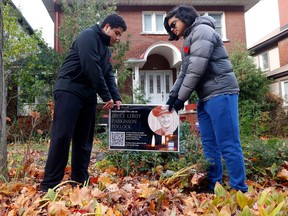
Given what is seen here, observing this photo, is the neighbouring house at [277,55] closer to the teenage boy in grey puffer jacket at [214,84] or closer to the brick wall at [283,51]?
the brick wall at [283,51]

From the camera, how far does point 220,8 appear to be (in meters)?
14.6

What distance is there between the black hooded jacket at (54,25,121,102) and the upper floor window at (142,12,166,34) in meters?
12.0

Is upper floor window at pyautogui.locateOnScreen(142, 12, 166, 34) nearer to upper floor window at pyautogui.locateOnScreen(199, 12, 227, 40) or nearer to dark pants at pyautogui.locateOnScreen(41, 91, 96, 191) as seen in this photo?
upper floor window at pyautogui.locateOnScreen(199, 12, 227, 40)

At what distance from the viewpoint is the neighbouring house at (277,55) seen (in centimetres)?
1647

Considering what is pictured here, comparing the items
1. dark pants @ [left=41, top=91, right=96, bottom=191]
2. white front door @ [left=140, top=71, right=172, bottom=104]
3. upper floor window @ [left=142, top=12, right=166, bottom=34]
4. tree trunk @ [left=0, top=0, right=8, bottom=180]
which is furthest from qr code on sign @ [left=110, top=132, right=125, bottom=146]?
upper floor window @ [left=142, top=12, right=166, bottom=34]

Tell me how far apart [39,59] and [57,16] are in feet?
11.1

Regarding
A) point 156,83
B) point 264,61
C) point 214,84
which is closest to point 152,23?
point 156,83

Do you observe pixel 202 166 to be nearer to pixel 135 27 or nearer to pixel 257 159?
pixel 257 159

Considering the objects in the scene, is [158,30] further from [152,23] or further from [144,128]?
[144,128]

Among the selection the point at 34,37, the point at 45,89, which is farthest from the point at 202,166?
the point at 34,37

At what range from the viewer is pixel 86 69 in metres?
2.50

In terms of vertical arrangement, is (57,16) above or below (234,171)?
above

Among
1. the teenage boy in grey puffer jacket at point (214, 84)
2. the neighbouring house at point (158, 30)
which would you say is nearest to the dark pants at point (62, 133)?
the teenage boy in grey puffer jacket at point (214, 84)

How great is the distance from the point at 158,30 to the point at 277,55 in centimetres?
946
